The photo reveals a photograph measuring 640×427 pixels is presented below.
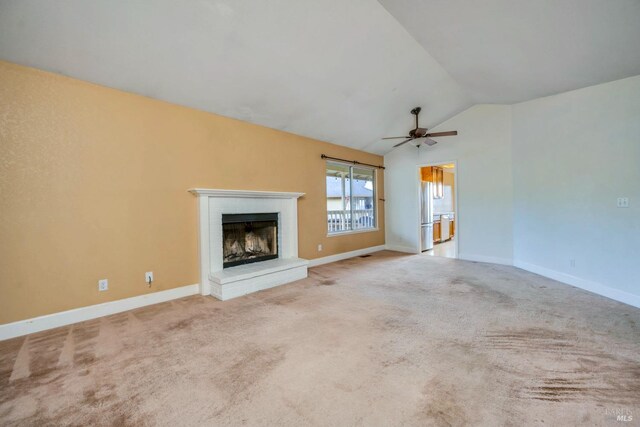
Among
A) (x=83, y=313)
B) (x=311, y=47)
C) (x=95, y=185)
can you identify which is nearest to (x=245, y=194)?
(x=95, y=185)

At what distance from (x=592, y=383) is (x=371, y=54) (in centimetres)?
376

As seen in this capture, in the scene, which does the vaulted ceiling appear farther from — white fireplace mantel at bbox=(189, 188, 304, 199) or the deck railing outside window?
the deck railing outside window

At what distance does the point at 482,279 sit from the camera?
4.11 meters

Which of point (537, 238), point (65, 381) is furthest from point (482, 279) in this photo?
point (65, 381)

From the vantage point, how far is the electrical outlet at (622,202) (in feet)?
10.3

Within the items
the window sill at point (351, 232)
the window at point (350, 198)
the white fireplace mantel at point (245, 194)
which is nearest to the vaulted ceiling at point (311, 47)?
the white fireplace mantel at point (245, 194)

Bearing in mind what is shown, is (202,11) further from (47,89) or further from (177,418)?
(177,418)

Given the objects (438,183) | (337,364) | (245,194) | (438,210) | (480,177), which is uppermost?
(438,183)

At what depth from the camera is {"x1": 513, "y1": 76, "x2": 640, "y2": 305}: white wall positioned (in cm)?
311

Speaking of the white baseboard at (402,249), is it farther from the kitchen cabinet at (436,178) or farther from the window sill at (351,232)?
the kitchen cabinet at (436,178)

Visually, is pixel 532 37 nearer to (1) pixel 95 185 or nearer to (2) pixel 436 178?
(1) pixel 95 185

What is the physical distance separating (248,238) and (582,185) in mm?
4888

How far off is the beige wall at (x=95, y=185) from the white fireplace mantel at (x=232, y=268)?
173 mm

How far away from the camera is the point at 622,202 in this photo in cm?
318
